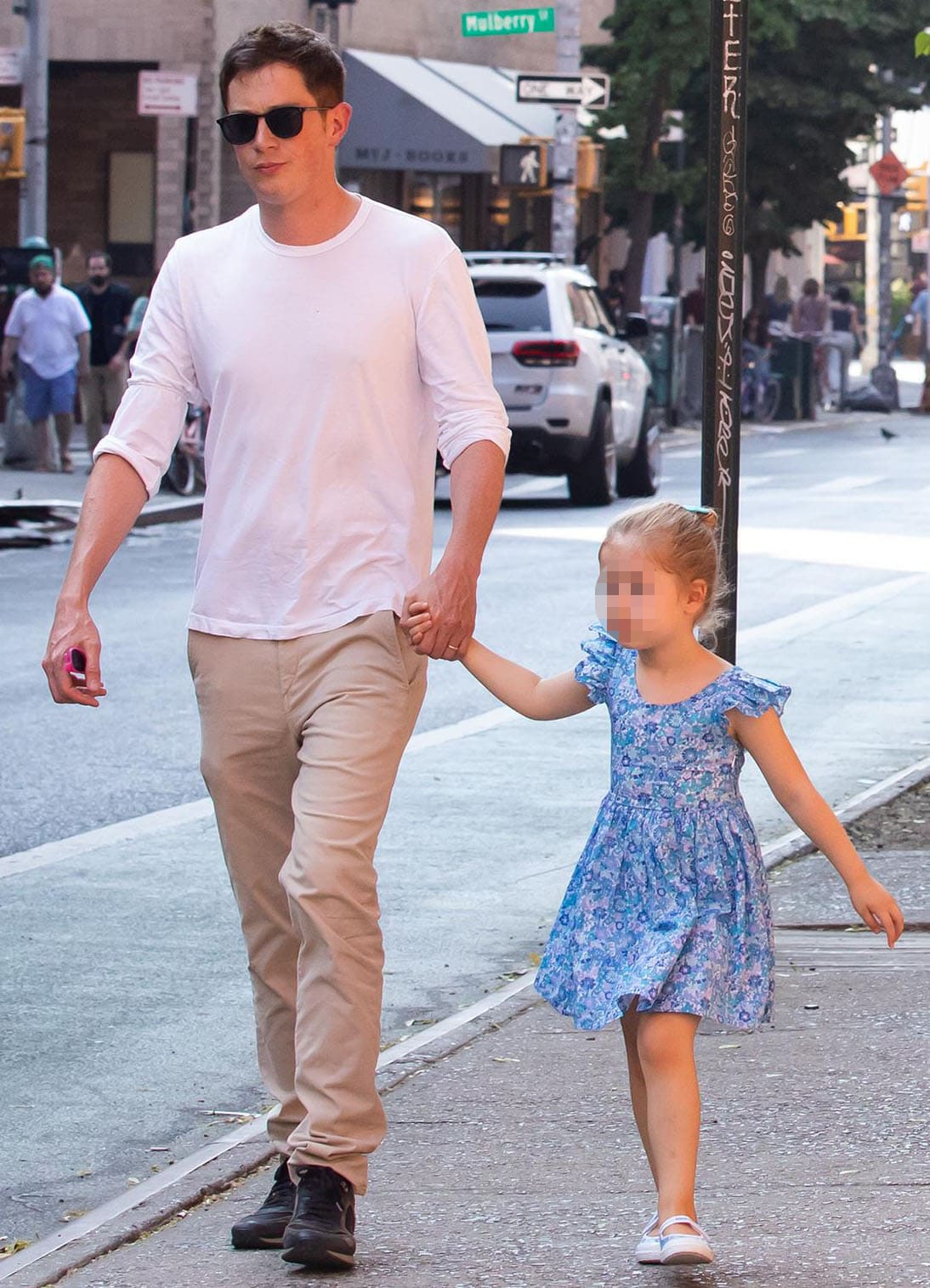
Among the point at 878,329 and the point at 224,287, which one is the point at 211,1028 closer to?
the point at 224,287

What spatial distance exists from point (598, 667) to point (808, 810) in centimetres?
43

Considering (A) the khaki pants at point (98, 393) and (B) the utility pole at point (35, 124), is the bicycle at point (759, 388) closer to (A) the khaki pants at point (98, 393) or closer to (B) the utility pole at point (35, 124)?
(B) the utility pole at point (35, 124)

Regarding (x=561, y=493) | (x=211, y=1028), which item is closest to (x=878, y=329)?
(x=561, y=493)

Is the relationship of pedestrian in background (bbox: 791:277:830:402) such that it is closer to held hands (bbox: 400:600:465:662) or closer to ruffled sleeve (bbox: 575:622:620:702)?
ruffled sleeve (bbox: 575:622:620:702)

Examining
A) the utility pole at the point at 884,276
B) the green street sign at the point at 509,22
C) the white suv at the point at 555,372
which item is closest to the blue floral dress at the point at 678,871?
the white suv at the point at 555,372

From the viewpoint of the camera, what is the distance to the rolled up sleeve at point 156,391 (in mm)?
4496

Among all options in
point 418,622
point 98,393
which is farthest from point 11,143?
point 418,622

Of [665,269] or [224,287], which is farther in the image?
[665,269]

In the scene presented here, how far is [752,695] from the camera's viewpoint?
437cm

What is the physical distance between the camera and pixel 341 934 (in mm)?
4293

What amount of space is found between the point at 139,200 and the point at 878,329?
15.3 m

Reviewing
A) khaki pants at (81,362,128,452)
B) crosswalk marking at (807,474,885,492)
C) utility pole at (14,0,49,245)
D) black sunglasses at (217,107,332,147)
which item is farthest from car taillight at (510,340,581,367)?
black sunglasses at (217,107,332,147)

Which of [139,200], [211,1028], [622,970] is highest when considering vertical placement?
[139,200]

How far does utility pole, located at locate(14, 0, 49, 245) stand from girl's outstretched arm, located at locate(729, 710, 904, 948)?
852 inches
